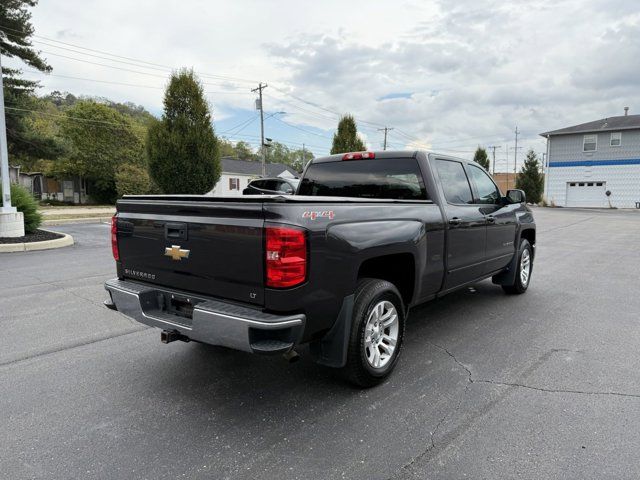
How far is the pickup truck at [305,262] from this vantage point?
2.88 meters

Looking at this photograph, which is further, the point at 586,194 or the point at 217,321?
the point at 586,194

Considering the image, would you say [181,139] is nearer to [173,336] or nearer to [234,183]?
[173,336]

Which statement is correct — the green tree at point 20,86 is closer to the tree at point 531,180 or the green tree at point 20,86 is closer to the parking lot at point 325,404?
the parking lot at point 325,404

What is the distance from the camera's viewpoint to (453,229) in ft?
15.0

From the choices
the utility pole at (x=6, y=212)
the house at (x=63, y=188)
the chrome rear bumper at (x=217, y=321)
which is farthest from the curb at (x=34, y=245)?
the house at (x=63, y=188)

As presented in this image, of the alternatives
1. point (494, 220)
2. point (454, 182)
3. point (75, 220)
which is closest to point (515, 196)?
point (494, 220)

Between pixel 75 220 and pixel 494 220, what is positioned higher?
pixel 494 220

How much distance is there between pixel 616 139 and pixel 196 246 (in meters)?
39.1

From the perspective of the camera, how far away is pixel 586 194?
117 feet

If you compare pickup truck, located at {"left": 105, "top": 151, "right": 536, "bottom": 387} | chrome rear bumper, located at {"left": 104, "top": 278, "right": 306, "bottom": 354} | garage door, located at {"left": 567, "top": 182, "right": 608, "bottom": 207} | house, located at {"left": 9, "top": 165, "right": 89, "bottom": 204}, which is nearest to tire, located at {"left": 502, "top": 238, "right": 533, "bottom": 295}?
pickup truck, located at {"left": 105, "top": 151, "right": 536, "bottom": 387}

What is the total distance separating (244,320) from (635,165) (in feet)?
127

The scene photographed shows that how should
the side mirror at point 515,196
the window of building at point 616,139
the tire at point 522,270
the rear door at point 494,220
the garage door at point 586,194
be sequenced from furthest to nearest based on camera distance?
the garage door at point 586,194 < the window of building at point 616,139 < the tire at point 522,270 < the side mirror at point 515,196 < the rear door at point 494,220

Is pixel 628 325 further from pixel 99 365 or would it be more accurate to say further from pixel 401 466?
pixel 99 365

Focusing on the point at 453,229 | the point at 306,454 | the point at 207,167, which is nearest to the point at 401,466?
the point at 306,454
